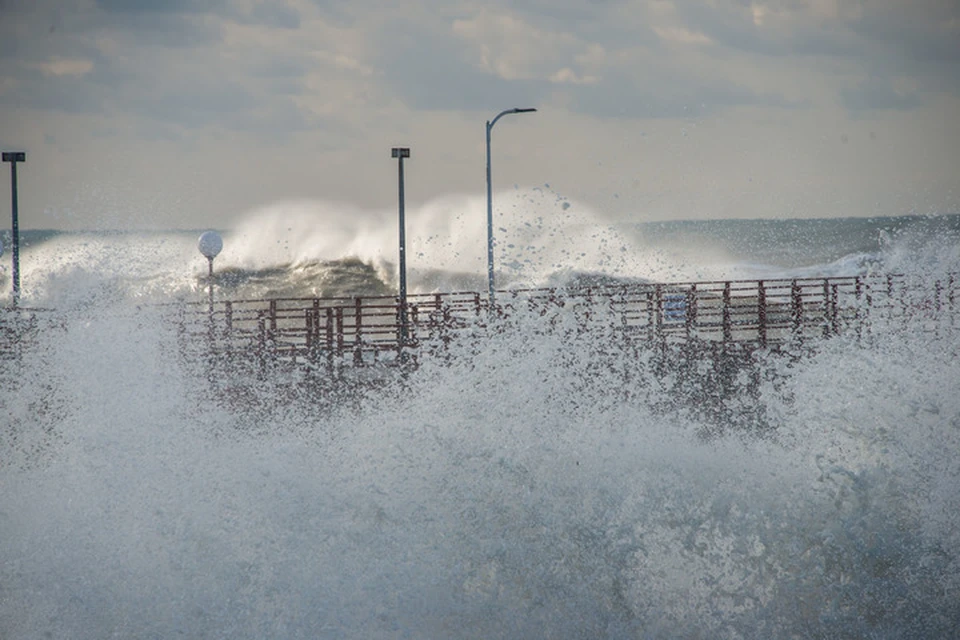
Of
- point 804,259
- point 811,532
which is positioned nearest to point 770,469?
point 811,532

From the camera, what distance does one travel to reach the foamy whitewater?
312 inches

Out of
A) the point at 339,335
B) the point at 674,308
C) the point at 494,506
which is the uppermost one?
the point at 674,308

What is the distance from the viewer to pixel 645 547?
27.5ft

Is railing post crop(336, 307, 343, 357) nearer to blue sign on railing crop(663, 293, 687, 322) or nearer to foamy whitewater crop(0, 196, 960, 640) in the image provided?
foamy whitewater crop(0, 196, 960, 640)

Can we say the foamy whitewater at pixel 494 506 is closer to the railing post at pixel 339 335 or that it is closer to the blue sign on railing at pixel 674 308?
the railing post at pixel 339 335

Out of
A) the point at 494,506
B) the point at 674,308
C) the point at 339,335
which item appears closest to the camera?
the point at 494,506

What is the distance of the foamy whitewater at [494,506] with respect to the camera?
7.92 m

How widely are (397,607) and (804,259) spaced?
76273 millimetres

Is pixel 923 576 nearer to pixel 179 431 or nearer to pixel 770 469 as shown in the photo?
pixel 770 469

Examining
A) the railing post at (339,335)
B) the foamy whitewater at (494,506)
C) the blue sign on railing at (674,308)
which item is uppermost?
the blue sign on railing at (674,308)

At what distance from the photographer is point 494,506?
8758mm

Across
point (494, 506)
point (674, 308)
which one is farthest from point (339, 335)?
point (494, 506)

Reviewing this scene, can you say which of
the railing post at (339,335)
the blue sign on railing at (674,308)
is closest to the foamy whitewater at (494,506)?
the railing post at (339,335)

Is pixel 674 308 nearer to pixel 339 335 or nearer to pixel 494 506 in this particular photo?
pixel 339 335
